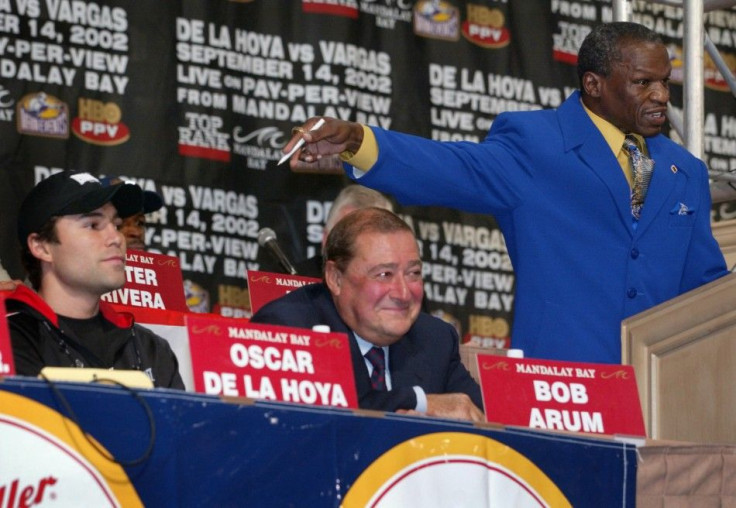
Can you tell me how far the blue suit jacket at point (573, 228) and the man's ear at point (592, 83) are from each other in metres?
0.07

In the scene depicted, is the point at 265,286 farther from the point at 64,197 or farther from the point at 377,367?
the point at 377,367

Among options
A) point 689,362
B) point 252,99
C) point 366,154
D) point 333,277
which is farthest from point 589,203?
point 252,99

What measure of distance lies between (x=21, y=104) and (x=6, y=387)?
3.62 meters

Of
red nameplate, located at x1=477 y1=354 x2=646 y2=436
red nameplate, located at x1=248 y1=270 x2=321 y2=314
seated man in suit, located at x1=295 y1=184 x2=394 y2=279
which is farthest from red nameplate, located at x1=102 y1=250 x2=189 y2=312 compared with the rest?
red nameplate, located at x1=477 y1=354 x2=646 y2=436

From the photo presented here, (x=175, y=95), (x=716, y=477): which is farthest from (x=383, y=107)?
(x=716, y=477)

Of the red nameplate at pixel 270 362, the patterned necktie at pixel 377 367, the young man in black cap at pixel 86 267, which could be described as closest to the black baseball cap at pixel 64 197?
the young man in black cap at pixel 86 267

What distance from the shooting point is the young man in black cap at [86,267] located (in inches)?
127

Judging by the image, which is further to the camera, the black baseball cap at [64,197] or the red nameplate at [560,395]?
the black baseball cap at [64,197]

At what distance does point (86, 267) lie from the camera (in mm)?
3248

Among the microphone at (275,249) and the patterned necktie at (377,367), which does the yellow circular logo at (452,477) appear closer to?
the patterned necktie at (377,367)

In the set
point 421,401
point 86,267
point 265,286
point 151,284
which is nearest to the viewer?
point 421,401

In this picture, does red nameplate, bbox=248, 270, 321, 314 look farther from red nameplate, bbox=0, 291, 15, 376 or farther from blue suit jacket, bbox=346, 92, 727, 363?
red nameplate, bbox=0, 291, 15, 376

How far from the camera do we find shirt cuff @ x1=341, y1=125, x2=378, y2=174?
334 centimetres

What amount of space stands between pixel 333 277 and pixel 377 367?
0.23 meters
